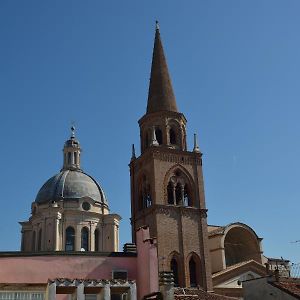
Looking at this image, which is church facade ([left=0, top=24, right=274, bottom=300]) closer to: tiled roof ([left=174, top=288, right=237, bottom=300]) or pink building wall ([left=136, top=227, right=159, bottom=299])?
pink building wall ([left=136, top=227, right=159, bottom=299])

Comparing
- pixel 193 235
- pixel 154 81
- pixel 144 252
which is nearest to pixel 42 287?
pixel 144 252

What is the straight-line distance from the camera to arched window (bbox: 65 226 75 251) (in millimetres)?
47594

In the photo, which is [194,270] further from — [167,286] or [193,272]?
[167,286]

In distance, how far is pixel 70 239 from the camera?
4784 cm

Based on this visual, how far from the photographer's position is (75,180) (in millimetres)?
51156

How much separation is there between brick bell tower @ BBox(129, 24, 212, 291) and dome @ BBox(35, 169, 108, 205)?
10.2 meters

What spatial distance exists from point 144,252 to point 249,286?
496 cm

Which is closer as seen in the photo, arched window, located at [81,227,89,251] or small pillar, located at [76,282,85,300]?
small pillar, located at [76,282,85,300]

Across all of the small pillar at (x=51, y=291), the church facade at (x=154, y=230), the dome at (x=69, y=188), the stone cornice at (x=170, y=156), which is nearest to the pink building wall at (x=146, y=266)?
the church facade at (x=154, y=230)

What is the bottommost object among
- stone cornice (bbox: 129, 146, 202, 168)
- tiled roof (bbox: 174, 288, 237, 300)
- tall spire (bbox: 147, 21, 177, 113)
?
tiled roof (bbox: 174, 288, 237, 300)

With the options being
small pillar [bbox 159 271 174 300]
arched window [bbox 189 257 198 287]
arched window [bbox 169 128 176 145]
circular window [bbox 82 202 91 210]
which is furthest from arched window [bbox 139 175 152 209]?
small pillar [bbox 159 271 174 300]

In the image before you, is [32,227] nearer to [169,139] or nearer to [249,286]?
[169,139]

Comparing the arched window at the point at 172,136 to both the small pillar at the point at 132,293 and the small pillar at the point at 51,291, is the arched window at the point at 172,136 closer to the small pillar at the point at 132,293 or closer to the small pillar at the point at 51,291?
the small pillar at the point at 132,293

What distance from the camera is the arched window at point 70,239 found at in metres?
47.6
